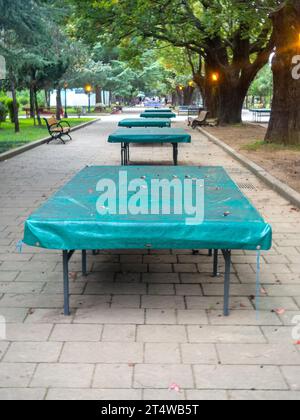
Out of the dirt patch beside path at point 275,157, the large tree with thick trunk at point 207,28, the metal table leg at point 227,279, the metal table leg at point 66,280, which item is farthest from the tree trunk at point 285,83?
the metal table leg at point 66,280

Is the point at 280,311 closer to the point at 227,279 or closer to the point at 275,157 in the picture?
the point at 227,279

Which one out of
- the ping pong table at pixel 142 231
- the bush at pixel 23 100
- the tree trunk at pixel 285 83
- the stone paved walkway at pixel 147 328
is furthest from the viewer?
the bush at pixel 23 100

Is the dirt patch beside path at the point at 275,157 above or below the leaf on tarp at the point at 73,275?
above

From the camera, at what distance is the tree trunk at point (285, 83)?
1510 cm

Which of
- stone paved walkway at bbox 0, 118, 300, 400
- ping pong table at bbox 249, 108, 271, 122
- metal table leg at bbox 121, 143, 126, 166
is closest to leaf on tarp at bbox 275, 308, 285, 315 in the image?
stone paved walkway at bbox 0, 118, 300, 400

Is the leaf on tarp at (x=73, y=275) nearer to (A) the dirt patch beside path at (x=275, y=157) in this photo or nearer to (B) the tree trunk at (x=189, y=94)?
(A) the dirt patch beside path at (x=275, y=157)

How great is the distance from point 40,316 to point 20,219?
3.55 meters

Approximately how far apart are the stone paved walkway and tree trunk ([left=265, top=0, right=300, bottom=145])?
9375 mm

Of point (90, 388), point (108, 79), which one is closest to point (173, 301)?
point (90, 388)

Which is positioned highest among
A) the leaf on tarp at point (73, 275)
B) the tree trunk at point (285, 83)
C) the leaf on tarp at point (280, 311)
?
the tree trunk at point (285, 83)

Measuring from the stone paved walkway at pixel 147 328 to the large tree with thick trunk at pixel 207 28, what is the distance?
41.8ft

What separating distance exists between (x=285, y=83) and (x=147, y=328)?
1293 cm

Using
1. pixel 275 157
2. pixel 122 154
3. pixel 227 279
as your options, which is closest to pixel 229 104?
pixel 275 157
